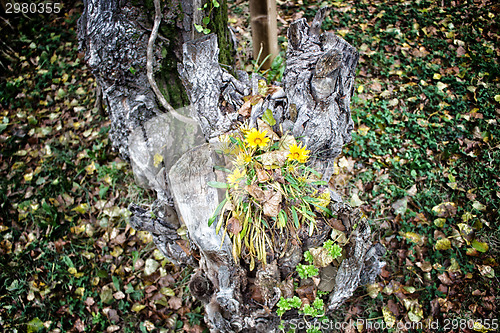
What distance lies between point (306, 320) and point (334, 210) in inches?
28.8

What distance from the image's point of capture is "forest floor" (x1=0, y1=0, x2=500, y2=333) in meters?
2.33

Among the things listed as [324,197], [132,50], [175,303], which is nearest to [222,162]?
[324,197]

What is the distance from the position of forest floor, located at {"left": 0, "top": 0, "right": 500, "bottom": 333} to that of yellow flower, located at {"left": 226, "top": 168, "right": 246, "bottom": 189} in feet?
4.02

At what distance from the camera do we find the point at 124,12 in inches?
85.1

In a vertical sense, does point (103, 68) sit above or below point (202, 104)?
above

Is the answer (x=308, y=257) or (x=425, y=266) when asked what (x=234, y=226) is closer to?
(x=308, y=257)

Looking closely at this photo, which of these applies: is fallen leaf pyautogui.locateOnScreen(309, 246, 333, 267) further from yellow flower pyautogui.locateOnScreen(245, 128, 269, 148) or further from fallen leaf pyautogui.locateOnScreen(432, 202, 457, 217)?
fallen leaf pyautogui.locateOnScreen(432, 202, 457, 217)

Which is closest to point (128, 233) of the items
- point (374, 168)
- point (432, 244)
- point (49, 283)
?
point (49, 283)

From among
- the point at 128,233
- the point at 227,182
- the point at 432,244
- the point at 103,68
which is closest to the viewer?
the point at 227,182

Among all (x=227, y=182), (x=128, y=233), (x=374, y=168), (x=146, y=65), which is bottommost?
(x=128, y=233)

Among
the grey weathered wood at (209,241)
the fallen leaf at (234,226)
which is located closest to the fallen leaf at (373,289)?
the grey weathered wood at (209,241)

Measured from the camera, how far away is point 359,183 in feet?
9.04

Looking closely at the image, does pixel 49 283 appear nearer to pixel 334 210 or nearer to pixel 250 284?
pixel 250 284

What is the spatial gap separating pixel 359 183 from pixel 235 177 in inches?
59.7
